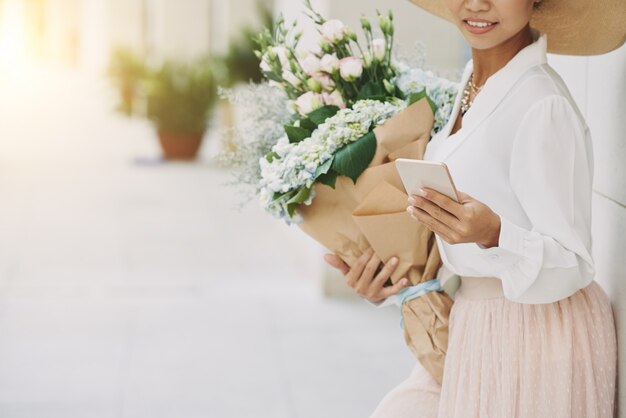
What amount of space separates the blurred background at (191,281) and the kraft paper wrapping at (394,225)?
26 cm

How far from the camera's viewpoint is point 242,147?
221 centimetres

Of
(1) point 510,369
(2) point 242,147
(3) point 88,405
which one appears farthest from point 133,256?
(1) point 510,369

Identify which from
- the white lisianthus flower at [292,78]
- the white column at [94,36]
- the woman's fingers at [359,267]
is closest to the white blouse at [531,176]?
the woman's fingers at [359,267]

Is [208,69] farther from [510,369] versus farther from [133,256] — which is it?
[510,369]

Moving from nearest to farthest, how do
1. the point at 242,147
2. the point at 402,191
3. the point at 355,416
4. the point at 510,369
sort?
the point at 510,369
the point at 402,191
the point at 242,147
the point at 355,416

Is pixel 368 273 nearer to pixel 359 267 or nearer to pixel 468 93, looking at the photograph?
pixel 359 267

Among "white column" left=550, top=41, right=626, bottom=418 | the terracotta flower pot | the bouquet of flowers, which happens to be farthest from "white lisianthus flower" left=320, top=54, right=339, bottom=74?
the terracotta flower pot

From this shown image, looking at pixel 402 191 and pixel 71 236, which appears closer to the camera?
pixel 402 191

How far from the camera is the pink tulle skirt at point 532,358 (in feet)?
5.75

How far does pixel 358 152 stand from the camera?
192 cm

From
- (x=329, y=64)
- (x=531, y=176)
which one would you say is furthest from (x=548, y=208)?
(x=329, y=64)

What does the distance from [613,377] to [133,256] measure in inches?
202

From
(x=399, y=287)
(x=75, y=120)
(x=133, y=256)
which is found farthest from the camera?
(x=75, y=120)

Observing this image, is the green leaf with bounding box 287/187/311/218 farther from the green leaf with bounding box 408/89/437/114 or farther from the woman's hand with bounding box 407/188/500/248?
the woman's hand with bounding box 407/188/500/248
